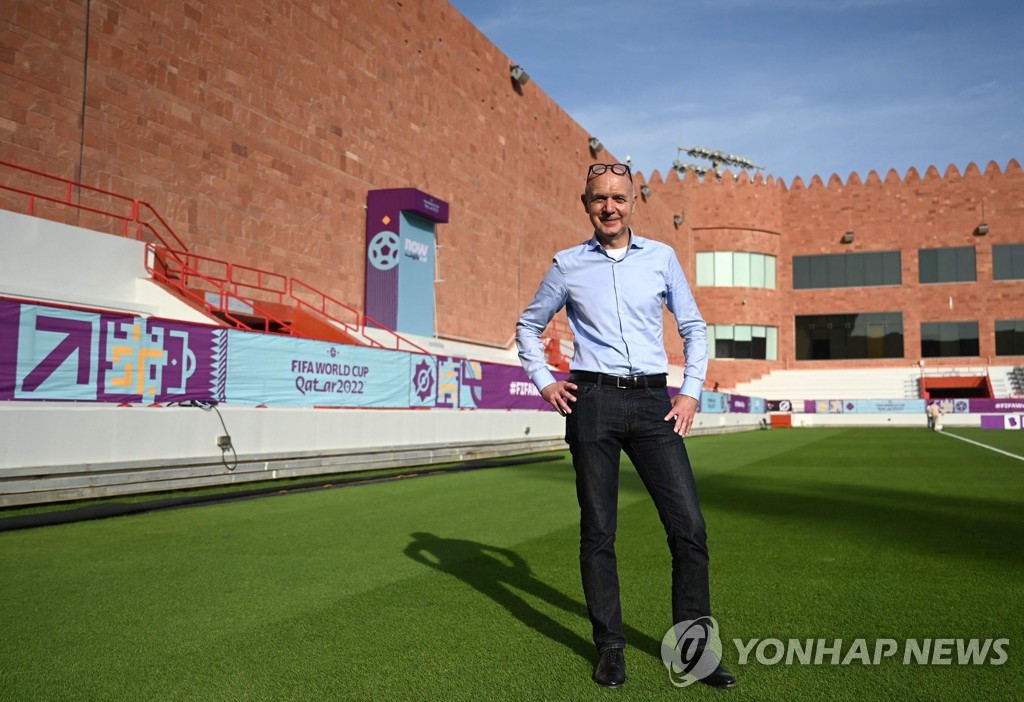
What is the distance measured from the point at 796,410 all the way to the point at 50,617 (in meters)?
50.5

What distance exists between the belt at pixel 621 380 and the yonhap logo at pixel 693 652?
101 centimetres

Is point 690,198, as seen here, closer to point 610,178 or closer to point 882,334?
point 882,334

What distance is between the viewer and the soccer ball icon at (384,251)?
83.6 feet

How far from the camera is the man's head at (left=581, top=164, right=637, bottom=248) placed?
145 inches

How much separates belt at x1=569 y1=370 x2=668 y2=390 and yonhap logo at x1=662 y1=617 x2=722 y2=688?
3.32ft

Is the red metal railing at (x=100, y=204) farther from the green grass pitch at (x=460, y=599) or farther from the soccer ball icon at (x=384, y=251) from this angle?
the green grass pitch at (x=460, y=599)

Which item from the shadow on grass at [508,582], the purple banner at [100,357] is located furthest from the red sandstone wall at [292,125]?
the shadow on grass at [508,582]

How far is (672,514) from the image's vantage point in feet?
11.6

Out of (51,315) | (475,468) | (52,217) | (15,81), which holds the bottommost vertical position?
(475,468)

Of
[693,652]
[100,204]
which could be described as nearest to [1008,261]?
[100,204]

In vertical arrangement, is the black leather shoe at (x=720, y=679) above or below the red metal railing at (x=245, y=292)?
below

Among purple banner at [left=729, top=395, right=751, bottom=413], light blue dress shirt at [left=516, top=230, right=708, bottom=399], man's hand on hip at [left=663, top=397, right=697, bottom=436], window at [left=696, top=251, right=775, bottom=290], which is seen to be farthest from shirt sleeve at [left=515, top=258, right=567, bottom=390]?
window at [left=696, top=251, right=775, bottom=290]

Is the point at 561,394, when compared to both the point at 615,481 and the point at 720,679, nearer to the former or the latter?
the point at 615,481

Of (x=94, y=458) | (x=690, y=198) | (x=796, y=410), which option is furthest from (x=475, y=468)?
(x=690, y=198)
